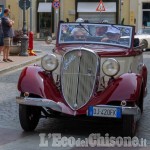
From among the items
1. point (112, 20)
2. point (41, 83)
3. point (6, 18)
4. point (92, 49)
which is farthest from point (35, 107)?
point (112, 20)

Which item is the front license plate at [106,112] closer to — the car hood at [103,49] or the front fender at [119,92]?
the front fender at [119,92]

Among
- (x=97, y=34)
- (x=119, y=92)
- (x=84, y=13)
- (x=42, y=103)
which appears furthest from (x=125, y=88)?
(x=84, y=13)

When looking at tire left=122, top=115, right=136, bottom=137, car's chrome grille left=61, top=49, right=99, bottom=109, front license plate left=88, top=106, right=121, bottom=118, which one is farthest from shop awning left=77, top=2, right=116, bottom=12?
front license plate left=88, top=106, right=121, bottom=118

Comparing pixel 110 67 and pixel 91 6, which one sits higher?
pixel 91 6

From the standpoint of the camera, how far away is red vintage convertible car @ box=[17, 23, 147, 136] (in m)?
7.42

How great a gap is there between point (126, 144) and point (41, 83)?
1606 millimetres

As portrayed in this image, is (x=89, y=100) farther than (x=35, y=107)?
No

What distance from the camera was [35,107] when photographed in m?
8.18

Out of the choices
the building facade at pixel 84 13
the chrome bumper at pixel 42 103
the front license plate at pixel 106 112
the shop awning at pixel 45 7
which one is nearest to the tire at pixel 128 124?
the front license plate at pixel 106 112

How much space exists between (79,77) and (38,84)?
64cm

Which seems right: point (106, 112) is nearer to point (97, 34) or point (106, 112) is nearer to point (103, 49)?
point (103, 49)

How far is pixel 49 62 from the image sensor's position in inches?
312

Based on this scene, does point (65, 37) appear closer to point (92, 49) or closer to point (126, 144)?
point (92, 49)

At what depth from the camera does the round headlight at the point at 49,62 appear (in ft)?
25.9
